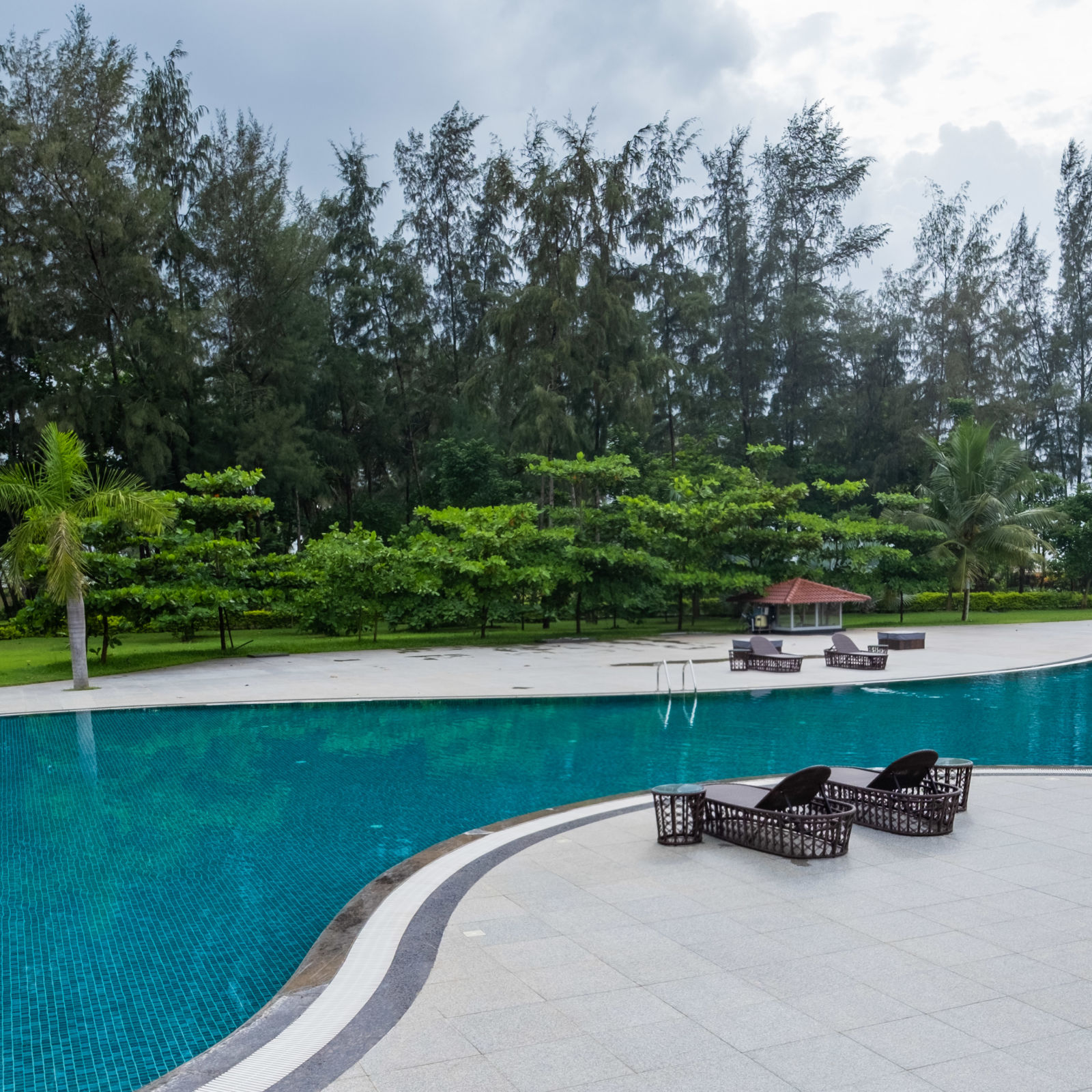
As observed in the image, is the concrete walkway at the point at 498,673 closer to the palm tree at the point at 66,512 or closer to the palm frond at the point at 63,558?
the palm tree at the point at 66,512

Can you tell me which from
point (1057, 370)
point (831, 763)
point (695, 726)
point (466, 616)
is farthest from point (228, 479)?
point (1057, 370)

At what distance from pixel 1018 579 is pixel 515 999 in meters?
44.3

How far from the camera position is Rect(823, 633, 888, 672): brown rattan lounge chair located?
17828mm

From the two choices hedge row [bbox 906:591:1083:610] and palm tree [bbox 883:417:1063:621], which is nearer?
palm tree [bbox 883:417:1063:621]

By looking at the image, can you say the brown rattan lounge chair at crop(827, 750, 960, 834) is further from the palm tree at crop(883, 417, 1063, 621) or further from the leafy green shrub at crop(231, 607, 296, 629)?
the palm tree at crop(883, 417, 1063, 621)

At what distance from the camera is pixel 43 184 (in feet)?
86.5

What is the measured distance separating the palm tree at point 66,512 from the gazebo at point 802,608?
1702cm

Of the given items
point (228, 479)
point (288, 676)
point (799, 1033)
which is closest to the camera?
point (799, 1033)

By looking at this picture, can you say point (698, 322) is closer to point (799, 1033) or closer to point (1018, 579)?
point (1018, 579)

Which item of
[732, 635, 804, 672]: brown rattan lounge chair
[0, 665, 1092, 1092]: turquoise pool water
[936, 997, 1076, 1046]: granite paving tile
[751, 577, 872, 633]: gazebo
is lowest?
[0, 665, 1092, 1092]: turquoise pool water

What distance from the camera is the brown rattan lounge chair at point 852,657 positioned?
1783 cm

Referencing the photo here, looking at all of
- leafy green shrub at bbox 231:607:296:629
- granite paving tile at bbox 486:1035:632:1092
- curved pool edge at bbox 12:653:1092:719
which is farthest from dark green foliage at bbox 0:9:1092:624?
granite paving tile at bbox 486:1035:632:1092

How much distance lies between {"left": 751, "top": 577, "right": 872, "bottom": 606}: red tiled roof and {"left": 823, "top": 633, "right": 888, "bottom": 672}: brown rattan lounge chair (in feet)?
24.8

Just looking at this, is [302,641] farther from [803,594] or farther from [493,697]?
[803,594]
